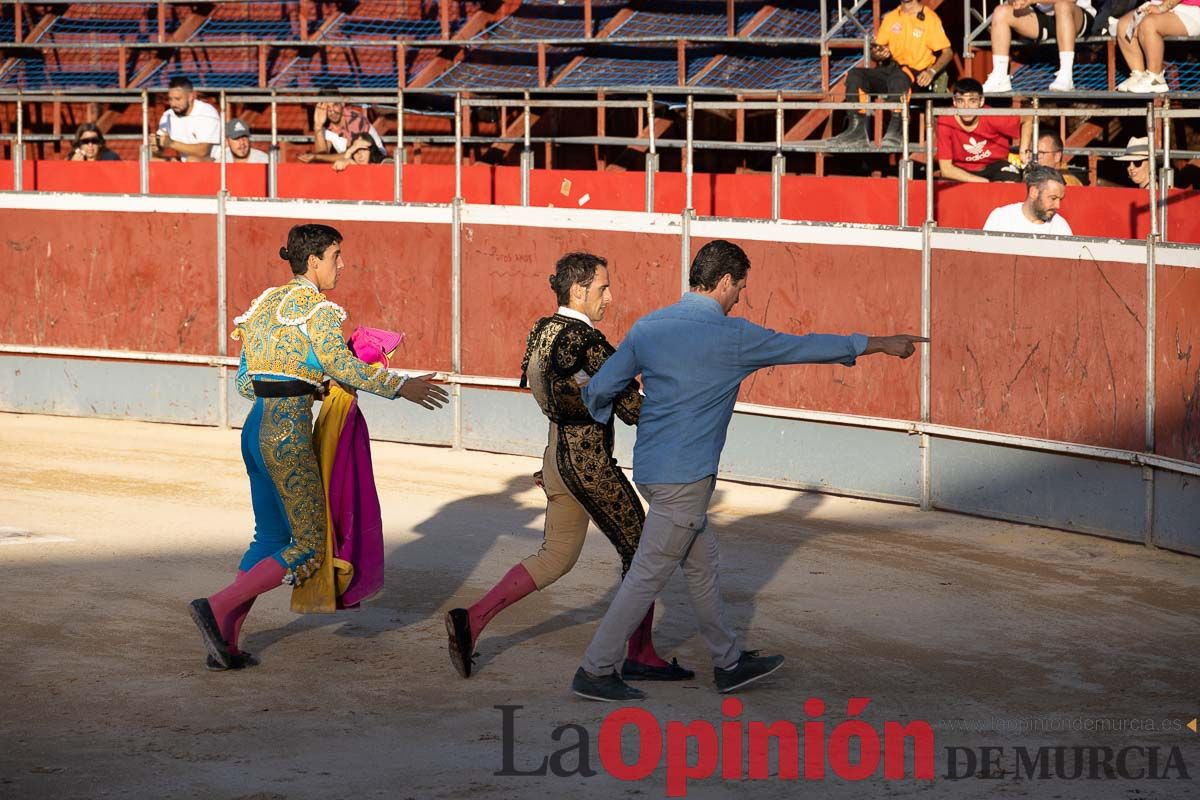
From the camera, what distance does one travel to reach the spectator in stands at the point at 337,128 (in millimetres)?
16312

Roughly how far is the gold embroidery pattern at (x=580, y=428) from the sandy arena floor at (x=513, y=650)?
0.66 m

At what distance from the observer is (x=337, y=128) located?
16406 millimetres

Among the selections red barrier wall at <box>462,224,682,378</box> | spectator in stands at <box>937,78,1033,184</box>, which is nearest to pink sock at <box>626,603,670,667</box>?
red barrier wall at <box>462,224,682,378</box>

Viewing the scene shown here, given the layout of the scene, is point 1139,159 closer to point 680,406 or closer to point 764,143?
point 764,143

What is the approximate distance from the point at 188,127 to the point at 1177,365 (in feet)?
32.3

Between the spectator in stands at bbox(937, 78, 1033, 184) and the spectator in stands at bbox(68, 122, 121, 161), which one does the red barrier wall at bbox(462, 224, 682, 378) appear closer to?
the spectator in stands at bbox(937, 78, 1033, 184)

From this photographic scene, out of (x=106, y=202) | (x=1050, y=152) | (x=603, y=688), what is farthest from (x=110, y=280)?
(x=603, y=688)

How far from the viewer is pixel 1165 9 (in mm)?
13938

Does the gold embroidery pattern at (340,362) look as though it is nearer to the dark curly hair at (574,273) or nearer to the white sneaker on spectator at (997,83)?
the dark curly hair at (574,273)

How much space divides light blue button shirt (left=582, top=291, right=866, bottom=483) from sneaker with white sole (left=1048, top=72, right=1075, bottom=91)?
327 inches

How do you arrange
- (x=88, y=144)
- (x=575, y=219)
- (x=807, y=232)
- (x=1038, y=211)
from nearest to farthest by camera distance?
(x=1038, y=211) → (x=807, y=232) → (x=575, y=219) → (x=88, y=144)

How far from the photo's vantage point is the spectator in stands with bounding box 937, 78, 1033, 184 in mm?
12734

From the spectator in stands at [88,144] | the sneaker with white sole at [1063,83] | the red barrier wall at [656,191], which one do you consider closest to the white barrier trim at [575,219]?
the red barrier wall at [656,191]

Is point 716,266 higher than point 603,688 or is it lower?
higher
